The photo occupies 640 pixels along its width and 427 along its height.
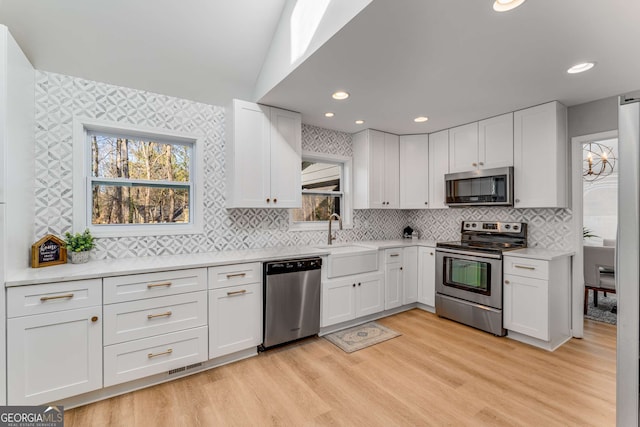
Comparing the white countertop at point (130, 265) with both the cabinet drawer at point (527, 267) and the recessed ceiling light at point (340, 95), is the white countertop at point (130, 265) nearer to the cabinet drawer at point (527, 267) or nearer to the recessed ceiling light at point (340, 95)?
the recessed ceiling light at point (340, 95)

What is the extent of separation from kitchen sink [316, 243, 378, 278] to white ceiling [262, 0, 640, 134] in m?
1.58

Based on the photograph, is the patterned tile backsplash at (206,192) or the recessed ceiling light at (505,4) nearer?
the recessed ceiling light at (505,4)

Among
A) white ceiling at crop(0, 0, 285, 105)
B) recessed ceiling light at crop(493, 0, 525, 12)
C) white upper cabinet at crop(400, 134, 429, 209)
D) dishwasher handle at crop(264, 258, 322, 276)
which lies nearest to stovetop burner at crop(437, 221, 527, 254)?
white upper cabinet at crop(400, 134, 429, 209)

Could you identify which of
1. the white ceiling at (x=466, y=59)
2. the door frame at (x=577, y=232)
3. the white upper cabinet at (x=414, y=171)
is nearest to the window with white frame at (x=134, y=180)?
the white ceiling at (x=466, y=59)

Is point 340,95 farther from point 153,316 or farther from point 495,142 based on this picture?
point 153,316

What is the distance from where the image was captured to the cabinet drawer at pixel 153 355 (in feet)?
6.79

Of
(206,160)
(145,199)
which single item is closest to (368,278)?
(206,160)

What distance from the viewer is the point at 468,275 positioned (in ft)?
11.0

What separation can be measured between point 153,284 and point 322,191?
2.38 m

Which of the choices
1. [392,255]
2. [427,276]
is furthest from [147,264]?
[427,276]

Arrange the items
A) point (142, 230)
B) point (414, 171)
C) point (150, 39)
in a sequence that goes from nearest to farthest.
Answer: point (150, 39), point (142, 230), point (414, 171)

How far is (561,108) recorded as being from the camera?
302 cm

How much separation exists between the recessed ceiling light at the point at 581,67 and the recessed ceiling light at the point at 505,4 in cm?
113

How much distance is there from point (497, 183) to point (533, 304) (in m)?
1.33
